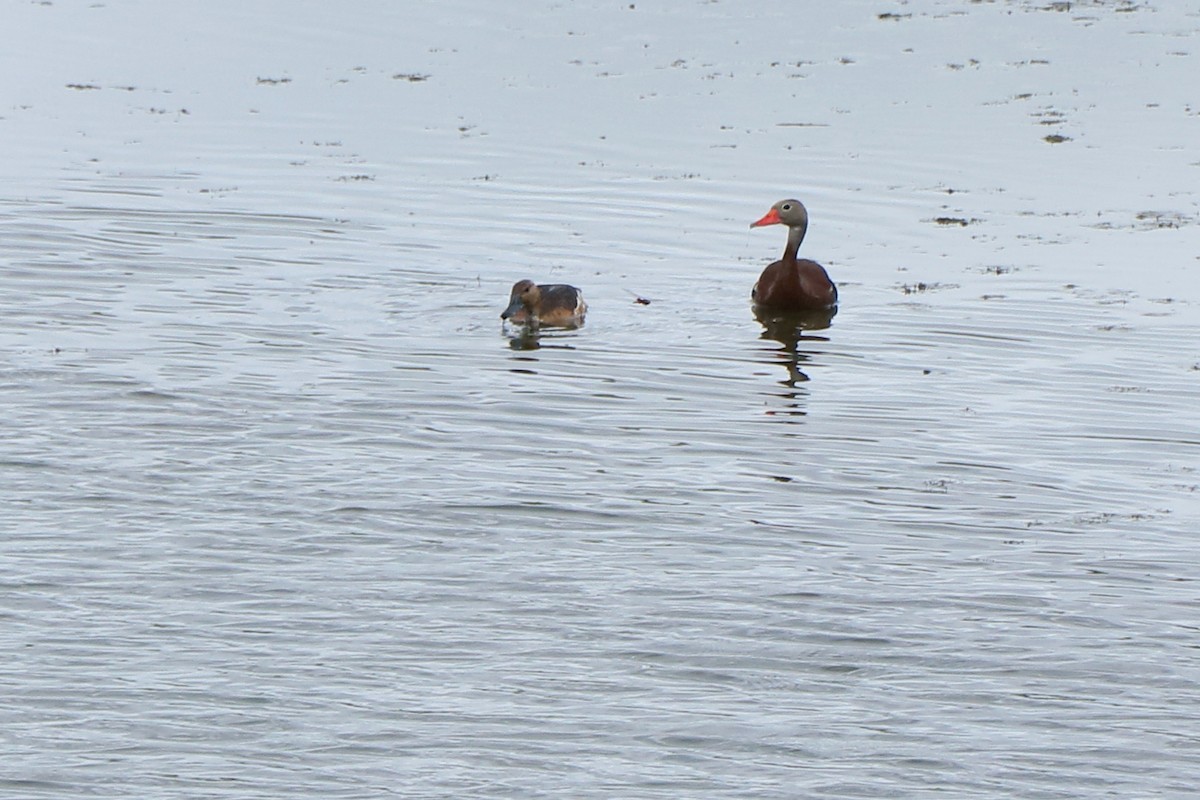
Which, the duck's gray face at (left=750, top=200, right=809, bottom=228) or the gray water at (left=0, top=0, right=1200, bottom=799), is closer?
the gray water at (left=0, top=0, right=1200, bottom=799)

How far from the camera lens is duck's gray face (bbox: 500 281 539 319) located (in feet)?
57.1

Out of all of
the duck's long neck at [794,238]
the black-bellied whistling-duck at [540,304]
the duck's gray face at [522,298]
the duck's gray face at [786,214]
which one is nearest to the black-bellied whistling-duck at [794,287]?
the duck's long neck at [794,238]

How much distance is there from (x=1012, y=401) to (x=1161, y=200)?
8.73 metres

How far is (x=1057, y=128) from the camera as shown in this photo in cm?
2734

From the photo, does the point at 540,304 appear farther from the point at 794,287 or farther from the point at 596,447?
the point at 596,447

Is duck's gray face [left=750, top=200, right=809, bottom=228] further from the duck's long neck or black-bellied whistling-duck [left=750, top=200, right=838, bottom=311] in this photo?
black-bellied whistling-duck [left=750, top=200, right=838, bottom=311]

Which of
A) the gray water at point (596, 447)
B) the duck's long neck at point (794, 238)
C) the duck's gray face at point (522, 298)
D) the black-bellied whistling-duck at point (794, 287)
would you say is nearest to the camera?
the gray water at point (596, 447)

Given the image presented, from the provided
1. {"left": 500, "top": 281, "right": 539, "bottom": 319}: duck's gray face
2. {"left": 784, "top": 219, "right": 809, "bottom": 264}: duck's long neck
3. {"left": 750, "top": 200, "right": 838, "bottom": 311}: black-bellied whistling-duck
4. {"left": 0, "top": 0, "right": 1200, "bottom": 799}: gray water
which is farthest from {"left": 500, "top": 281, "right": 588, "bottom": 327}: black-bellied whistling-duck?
{"left": 784, "top": 219, "right": 809, "bottom": 264}: duck's long neck

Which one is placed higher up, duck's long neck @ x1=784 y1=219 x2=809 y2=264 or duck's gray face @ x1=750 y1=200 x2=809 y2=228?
duck's gray face @ x1=750 y1=200 x2=809 y2=228

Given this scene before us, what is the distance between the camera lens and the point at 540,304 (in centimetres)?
1742

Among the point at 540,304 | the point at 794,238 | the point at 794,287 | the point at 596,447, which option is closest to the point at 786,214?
the point at 794,238

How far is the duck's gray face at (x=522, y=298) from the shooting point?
17.4m

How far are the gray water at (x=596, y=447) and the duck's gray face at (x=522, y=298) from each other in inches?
13.8

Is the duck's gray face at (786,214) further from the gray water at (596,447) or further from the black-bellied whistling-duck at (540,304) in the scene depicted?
the black-bellied whistling-duck at (540,304)
